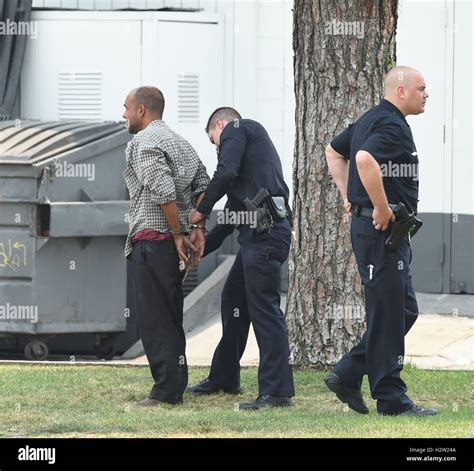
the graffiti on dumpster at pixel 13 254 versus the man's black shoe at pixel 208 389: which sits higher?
the graffiti on dumpster at pixel 13 254

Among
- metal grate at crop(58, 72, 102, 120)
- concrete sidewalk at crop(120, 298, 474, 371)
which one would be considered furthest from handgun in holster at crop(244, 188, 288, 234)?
metal grate at crop(58, 72, 102, 120)

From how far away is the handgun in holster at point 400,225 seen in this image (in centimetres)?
710

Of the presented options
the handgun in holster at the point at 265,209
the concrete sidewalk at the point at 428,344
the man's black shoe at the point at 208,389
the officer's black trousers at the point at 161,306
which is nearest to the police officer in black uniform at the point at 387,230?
the handgun in holster at the point at 265,209

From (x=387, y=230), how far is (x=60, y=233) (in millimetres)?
4488

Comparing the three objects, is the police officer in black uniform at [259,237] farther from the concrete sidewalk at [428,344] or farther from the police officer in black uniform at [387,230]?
the concrete sidewalk at [428,344]

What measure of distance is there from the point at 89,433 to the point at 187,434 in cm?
49

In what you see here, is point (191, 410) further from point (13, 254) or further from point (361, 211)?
point (13, 254)

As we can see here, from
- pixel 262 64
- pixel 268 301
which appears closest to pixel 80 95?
pixel 262 64

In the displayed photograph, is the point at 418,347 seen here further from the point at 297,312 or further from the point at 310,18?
the point at 310,18

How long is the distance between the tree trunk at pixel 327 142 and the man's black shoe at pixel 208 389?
3.45 ft

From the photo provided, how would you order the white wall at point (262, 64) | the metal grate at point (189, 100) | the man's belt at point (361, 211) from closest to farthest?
the man's belt at point (361, 211) → the white wall at point (262, 64) → the metal grate at point (189, 100)

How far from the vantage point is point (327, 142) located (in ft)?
30.8

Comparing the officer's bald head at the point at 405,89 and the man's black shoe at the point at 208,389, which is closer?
the officer's bald head at the point at 405,89

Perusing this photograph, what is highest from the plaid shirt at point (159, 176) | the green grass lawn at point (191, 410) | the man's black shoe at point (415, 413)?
the plaid shirt at point (159, 176)
